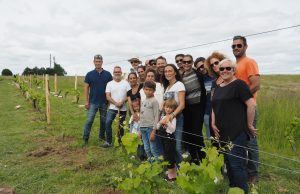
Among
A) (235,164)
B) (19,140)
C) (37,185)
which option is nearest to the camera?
(235,164)

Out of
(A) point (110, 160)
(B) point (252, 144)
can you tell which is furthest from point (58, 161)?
(B) point (252, 144)

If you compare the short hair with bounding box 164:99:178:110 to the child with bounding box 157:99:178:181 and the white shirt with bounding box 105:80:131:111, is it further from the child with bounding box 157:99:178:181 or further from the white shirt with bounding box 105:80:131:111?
the white shirt with bounding box 105:80:131:111

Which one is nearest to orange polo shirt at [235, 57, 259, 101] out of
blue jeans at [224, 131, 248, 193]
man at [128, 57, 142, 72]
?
blue jeans at [224, 131, 248, 193]

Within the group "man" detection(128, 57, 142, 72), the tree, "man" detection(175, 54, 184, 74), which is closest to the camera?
"man" detection(175, 54, 184, 74)

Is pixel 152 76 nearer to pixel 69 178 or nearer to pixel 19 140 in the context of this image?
pixel 69 178

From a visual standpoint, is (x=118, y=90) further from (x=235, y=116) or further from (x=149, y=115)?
(x=235, y=116)

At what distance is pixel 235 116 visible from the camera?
3.59m

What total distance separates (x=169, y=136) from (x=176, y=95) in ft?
1.93

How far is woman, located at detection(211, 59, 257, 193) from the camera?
11.6 ft

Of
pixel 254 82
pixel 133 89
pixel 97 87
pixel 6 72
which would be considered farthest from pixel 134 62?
pixel 6 72

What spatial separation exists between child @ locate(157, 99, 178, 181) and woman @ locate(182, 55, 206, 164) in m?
0.25

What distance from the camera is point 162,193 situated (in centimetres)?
429

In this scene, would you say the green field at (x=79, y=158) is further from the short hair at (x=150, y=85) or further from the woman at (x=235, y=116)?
the short hair at (x=150, y=85)

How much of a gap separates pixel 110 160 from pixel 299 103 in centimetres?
552
